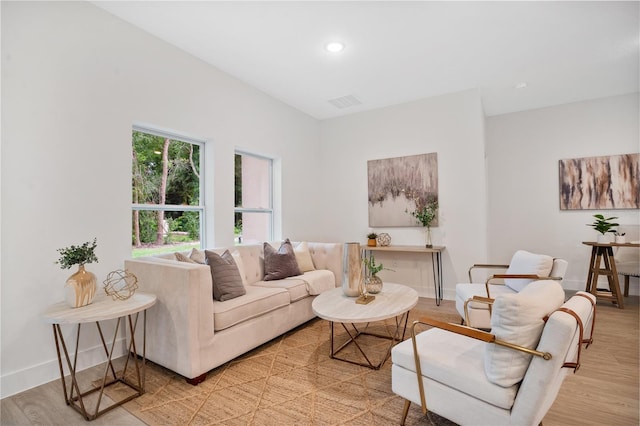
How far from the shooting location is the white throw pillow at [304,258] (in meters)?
3.83

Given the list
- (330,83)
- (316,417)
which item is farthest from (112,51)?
(316,417)

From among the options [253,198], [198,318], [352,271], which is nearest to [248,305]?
[198,318]

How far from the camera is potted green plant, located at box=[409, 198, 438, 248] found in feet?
14.5

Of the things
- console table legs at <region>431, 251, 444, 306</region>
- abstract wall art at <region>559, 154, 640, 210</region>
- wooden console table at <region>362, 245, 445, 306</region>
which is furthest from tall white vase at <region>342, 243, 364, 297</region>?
abstract wall art at <region>559, 154, 640, 210</region>

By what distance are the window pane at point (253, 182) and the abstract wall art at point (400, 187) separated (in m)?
1.64

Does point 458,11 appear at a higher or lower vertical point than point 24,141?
higher

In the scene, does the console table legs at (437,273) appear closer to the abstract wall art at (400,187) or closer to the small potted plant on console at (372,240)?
the abstract wall art at (400,187)

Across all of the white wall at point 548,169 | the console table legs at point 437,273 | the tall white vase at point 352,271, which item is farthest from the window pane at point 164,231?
the white wall at point 548,169

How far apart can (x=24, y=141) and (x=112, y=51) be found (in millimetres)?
1058

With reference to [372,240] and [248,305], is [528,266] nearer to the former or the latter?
[372,240]

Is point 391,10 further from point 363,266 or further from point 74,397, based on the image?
point 74,397

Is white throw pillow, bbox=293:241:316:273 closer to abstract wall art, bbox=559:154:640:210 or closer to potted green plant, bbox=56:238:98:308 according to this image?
potted green plant, bbox=56:238:98:308

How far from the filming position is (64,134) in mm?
2379

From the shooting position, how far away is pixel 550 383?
1.26 meters
